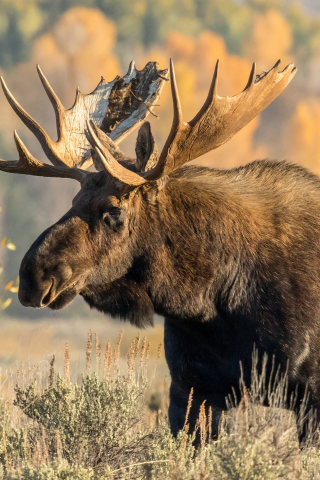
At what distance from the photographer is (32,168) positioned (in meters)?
4.24

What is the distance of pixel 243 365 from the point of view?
12.4 feet

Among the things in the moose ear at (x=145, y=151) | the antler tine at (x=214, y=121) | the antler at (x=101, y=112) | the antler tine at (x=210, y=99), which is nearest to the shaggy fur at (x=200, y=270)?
the moose ear at (x=145, y=151)

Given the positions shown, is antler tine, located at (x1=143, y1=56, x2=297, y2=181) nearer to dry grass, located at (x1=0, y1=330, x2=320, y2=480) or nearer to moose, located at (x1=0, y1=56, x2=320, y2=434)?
moose, located at (x1=0, y1=56, x2=320, y2=434)

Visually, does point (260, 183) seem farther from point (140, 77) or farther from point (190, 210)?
point (140, 77)

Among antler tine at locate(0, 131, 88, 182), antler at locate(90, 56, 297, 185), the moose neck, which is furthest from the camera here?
antler tine at locate(0, 131, 88, 182)

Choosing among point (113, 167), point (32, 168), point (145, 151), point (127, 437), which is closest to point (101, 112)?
point (32, 168)

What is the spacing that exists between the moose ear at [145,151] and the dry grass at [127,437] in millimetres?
1176

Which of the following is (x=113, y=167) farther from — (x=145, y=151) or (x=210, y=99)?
(x=210, y=99)

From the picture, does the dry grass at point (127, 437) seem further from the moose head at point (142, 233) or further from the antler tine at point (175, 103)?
the antler tine at point (175, 103)

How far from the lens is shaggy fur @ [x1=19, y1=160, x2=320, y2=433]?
3695mm

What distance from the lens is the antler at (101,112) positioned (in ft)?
14.8

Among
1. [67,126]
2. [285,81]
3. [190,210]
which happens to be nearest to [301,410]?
[190,210]

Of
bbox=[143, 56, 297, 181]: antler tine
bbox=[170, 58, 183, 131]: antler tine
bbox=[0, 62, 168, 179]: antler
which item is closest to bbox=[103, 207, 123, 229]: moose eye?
bbox=[143, 56, 297, 181]: antler tine

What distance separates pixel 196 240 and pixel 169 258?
0.64ft
